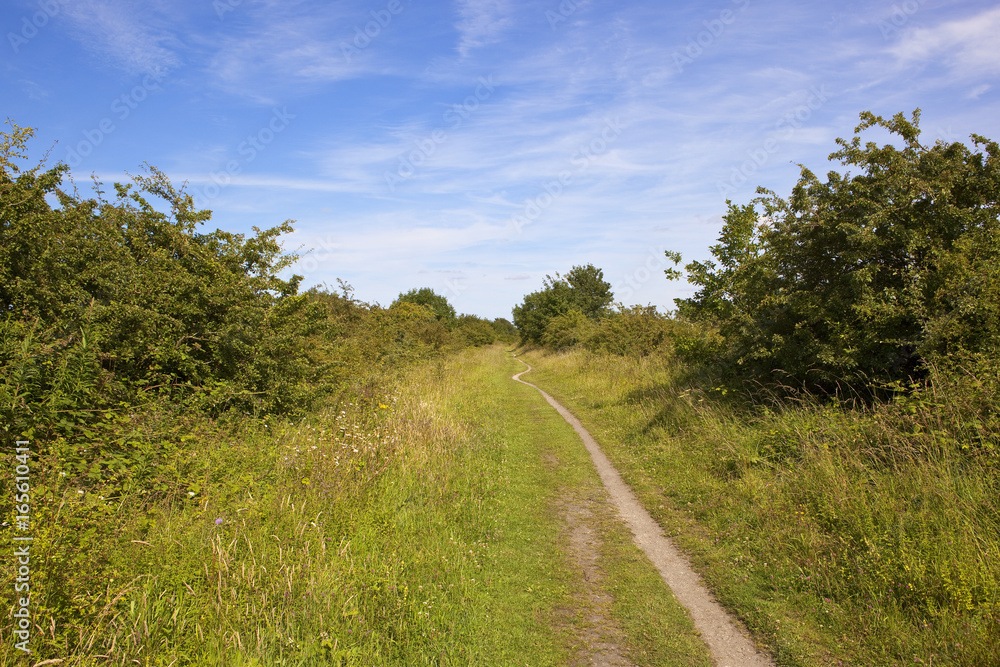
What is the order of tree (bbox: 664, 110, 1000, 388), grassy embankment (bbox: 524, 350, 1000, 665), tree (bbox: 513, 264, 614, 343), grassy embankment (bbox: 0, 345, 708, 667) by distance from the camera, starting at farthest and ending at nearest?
1. tree (bbox: 513, 264, 614, 343)
2. tree (bbox: 664, 110, 1000, 388)
3. grassy embankment (bbox: 524, 350, 1000, 665)
4. grassy embankment (bbox: 0, 345, 708, 667)

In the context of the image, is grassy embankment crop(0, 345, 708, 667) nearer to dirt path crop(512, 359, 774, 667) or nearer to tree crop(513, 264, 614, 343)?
dirt path crop(512, 359, 774, 667)

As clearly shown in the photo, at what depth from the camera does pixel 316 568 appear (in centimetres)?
432

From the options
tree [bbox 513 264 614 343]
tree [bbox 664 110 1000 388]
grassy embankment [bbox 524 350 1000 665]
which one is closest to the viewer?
grassy embankment [bbox 524 350 1000 665]

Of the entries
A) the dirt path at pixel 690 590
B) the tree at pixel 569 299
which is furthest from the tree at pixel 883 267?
the tree at pixel 569 299

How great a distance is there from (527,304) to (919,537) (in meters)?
61.1

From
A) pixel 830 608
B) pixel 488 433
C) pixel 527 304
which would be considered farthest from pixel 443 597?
pixel 527 304

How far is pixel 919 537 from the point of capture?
456cm

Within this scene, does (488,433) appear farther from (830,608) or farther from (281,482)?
(830,608)

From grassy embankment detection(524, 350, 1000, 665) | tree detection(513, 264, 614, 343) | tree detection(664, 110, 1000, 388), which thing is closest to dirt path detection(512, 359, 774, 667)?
grassy embankment detection(524, 350, 1000, 665)

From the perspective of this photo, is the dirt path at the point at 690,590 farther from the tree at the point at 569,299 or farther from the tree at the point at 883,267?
the tree at the point at 569,299

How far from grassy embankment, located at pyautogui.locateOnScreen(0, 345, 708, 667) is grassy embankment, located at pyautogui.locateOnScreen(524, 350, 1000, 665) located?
100 cm

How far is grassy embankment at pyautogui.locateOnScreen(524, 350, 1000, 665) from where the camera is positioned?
378cm

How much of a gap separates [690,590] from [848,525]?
194 centimetres

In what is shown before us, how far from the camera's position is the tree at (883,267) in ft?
21.1
